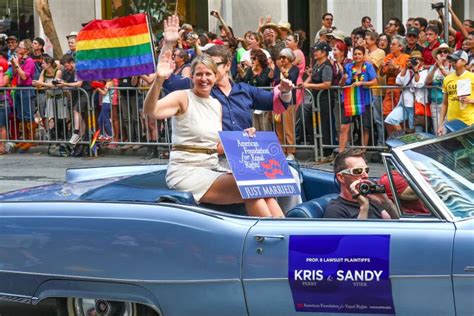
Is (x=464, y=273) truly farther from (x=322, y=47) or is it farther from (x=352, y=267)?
(x=322, y=47)

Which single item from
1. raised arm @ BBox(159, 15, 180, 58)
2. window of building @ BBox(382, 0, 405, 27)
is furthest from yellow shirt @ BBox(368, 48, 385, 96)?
window of building @ BBox(382, 0, 405, 27)

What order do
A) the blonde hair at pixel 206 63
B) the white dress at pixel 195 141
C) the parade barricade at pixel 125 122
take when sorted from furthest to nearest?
the parade barricade at pixel 125 122 < the blonde hair at pixel 206 63 < the white dress at pixel 195 141

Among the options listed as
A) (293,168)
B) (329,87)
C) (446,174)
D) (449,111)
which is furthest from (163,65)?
(329,87)

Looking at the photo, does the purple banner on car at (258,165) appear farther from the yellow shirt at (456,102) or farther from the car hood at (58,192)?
the yellow shirt at (456,102)

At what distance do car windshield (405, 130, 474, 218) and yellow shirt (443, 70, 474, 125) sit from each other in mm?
5912

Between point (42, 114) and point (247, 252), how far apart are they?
10.9 m

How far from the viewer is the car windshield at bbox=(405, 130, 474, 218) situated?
14.9ft

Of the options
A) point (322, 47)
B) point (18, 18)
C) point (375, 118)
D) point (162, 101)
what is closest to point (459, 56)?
point (375, 118)

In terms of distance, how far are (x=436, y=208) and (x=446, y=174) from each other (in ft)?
0.98

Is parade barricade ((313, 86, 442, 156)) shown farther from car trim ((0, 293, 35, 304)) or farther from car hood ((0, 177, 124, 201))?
car trim ((0, 293, 35, 304))

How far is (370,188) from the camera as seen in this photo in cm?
489

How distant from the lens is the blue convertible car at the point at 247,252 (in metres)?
4.38

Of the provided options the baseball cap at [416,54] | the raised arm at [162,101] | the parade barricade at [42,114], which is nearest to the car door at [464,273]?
the raised arm at [162,101]

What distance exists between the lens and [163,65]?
18.3 ft
